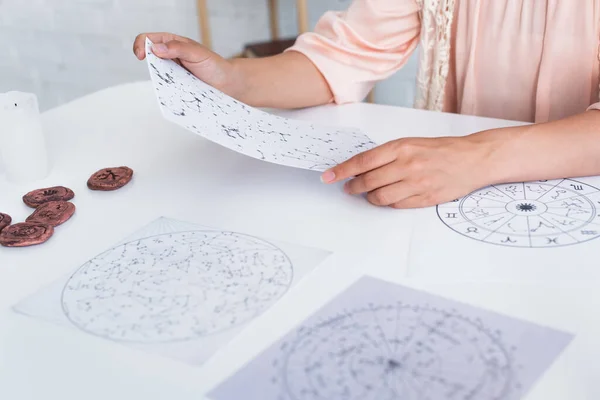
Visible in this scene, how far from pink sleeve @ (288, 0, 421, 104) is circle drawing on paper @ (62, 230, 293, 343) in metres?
0.46

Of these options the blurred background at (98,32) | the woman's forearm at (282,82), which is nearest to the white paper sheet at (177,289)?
the woman's forearm at (282,82)

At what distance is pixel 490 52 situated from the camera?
106 cm

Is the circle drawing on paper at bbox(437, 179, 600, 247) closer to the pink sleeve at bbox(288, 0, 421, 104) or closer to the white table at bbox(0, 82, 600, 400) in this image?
the white table at bbox(0, 82, 600, 400)

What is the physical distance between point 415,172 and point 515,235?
132mm

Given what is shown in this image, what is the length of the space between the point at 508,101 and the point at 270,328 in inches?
26.9

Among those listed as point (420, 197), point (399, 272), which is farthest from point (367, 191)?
point (399, 272)

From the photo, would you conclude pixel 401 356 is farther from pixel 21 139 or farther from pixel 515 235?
pixel 21 139

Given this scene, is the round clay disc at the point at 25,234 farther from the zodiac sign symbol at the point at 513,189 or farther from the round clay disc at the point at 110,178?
the zodiac sign symbol at the point at 513,189

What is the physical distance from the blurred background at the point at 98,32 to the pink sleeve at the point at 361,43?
1504 millimetres

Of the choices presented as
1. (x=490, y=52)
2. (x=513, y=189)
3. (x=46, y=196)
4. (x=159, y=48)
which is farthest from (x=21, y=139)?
(x=490, y=52)

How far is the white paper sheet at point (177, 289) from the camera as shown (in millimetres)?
548

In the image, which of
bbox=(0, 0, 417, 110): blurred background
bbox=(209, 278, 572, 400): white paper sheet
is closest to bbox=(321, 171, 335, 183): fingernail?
bbox=(209, 278, 572, 400): white paper sheet

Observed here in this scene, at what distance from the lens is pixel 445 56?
1.07 m

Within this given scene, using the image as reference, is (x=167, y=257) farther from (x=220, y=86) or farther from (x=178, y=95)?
(x=220, y=86)
